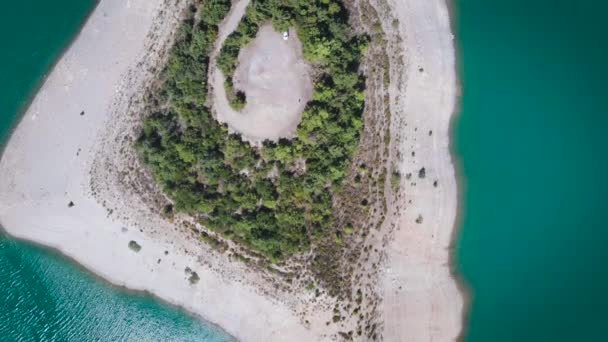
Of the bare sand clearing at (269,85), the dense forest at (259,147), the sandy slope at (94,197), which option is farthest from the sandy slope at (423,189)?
the sandy slope at (94,197)

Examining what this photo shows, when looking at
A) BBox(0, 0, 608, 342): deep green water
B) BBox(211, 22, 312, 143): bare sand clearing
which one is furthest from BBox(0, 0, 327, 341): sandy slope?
BBox(211, 22, 312, 143): bare sand clearing

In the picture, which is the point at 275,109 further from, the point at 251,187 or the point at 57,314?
the point at 57,314

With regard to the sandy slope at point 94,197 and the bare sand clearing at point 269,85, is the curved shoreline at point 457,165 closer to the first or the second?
the bare sand clearing at point 269,85

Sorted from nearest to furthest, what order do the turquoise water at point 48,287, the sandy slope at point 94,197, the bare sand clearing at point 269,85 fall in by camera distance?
1. the bare sand clearing at point 269,85
2. the sandy slope at point 94,197
3. the turquoise water at point 48,287

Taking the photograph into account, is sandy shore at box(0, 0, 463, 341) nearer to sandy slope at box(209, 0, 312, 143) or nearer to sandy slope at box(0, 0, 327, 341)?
sandy slope at box(0, 0, 327, 341)

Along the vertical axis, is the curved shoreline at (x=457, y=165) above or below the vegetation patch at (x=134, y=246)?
above

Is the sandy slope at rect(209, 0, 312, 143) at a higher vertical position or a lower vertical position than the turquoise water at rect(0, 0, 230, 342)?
higher

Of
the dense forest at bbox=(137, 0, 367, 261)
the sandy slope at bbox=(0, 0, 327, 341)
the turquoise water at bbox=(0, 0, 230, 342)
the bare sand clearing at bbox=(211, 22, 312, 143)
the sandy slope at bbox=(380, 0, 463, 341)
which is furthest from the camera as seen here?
the turquoise water at bbox=(0, 0, 230, 342)
